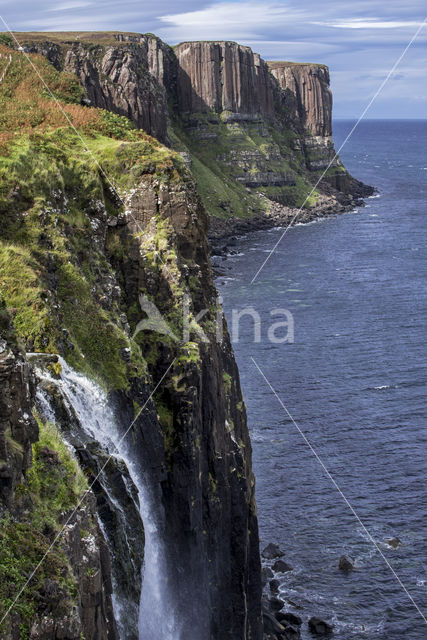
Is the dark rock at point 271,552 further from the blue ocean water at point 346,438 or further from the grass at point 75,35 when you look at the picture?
the grass at point 75,35

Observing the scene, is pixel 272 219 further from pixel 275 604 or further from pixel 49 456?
pixel 49 456

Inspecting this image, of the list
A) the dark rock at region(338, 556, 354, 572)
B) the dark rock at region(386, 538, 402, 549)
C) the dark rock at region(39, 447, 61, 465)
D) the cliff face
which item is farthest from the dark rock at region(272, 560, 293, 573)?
the dark rock at region(39, 447, 61, 465)

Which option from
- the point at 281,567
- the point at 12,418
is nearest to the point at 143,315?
the point at 12,418

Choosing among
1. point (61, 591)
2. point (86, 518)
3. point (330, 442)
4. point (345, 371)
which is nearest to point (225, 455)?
point (86, 518)

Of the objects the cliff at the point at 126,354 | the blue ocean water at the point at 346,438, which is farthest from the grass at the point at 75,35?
the cliff at the point at 126,354

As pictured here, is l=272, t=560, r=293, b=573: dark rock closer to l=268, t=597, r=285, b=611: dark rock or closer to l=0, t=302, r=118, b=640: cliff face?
l=268, t=597, r=285, b=611: dark rock

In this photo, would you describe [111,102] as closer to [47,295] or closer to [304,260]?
[304,260]
